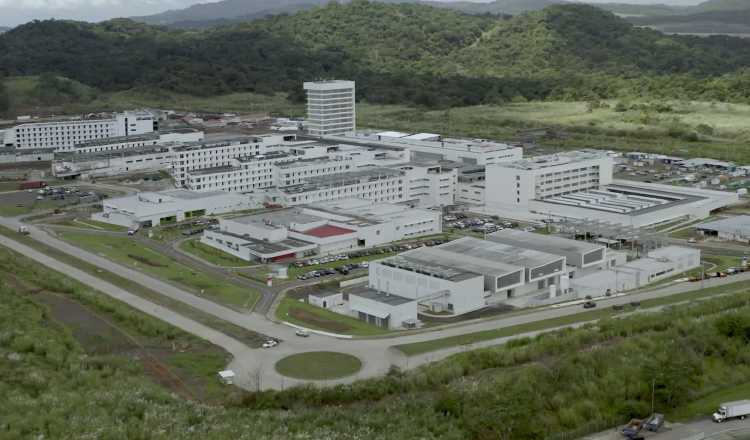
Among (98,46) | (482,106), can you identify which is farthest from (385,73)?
(98,46)

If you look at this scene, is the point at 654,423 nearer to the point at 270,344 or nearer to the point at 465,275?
the point at 270,344

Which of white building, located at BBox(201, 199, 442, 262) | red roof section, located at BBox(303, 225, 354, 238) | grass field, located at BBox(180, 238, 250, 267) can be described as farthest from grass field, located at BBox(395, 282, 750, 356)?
red roof section, located at BBox(303, 225, 354, 238)

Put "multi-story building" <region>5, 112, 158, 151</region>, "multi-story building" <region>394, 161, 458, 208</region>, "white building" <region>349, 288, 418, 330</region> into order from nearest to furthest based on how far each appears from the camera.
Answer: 1. "white building" <region>349, 288, 418, 330</region>
2. "multi-story building" <region>394, 161, 458, 208</region>
3. "multi-story building" <region>5, 112, 158, 151</region>

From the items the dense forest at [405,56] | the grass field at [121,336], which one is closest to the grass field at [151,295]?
the grass field at [121,336]

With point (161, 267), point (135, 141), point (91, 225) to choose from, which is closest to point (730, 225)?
point (161, 267)

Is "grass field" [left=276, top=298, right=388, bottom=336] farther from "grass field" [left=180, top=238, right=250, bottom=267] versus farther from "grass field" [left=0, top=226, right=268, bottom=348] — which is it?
"grass field" [left=180, top=238, right=250, bottom=267]

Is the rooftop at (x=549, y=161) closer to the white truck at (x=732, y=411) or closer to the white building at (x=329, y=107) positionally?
the white building at (x=329, y=107)
